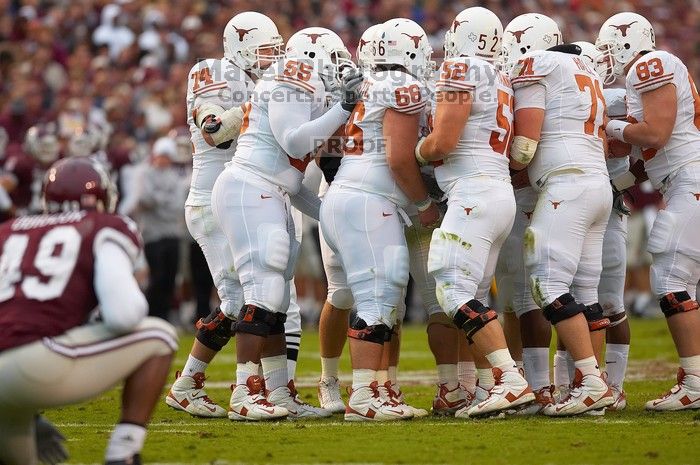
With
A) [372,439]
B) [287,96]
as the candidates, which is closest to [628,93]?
[287,96]

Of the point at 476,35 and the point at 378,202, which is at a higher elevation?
the point at 476,35

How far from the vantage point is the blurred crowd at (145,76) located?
13.0 metres

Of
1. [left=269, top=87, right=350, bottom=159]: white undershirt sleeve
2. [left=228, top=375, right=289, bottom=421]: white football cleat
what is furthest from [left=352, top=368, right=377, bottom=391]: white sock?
[left=269, top=87, right=350, bottom=159]: white undershirt sleeve

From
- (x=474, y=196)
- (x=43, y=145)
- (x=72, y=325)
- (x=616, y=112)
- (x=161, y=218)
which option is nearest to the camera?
(x=72, y=325)

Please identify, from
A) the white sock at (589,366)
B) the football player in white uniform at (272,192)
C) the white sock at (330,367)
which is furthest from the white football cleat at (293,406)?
the white sock at (589,366)

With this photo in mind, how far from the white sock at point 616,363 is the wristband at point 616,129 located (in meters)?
1.26

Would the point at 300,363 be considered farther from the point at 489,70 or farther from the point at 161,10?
the point at 161,10

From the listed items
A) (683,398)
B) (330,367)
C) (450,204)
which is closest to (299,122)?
(450,204)

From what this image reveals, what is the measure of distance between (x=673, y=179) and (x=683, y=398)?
1.30 m

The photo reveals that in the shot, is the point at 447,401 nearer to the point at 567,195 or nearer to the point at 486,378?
the point at 486,378

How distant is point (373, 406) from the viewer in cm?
665

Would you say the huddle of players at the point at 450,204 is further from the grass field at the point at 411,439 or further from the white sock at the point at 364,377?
the grass field at the point at 411,439

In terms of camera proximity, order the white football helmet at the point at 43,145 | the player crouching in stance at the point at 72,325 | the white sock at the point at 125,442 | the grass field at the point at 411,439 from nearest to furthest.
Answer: the player crouching in stance at the point at 72,325 < the white sock at the point at 125,442 < the grass field at the point at 411,439 < the white football helmet at the point at 43,145

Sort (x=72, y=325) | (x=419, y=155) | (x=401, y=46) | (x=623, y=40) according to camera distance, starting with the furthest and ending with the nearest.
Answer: (x=623, y=40), (x=401, y=46), (x=419, y=155), (x=72, y=325)
